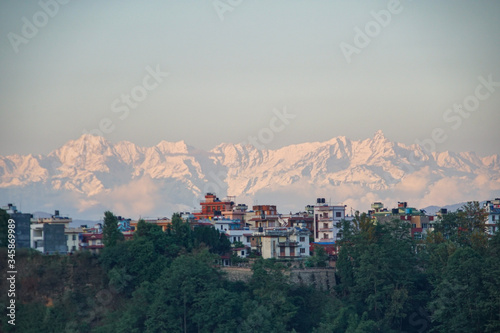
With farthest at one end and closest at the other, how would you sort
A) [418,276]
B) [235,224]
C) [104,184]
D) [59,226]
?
[104,184], [235,224], [59,226], [418,276]

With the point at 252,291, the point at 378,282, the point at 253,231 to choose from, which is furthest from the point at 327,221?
the point at 252,291

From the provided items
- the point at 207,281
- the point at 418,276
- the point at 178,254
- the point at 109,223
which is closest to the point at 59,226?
the point at 109,223

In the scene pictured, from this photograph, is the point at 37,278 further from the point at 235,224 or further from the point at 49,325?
the point at 235,224

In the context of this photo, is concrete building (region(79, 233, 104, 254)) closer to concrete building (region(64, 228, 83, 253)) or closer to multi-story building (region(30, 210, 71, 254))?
concrete building (region(64, 228, 83, 253))

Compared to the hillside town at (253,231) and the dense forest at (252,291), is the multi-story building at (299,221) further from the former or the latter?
the dense forest at (252,291)

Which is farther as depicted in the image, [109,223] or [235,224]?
[235,224]

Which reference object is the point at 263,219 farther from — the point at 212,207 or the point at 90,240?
the point at 90,240

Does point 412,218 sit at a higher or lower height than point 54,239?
higher

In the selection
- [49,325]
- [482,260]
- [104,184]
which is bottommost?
[49,325]

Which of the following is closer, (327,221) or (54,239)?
(54,239)
